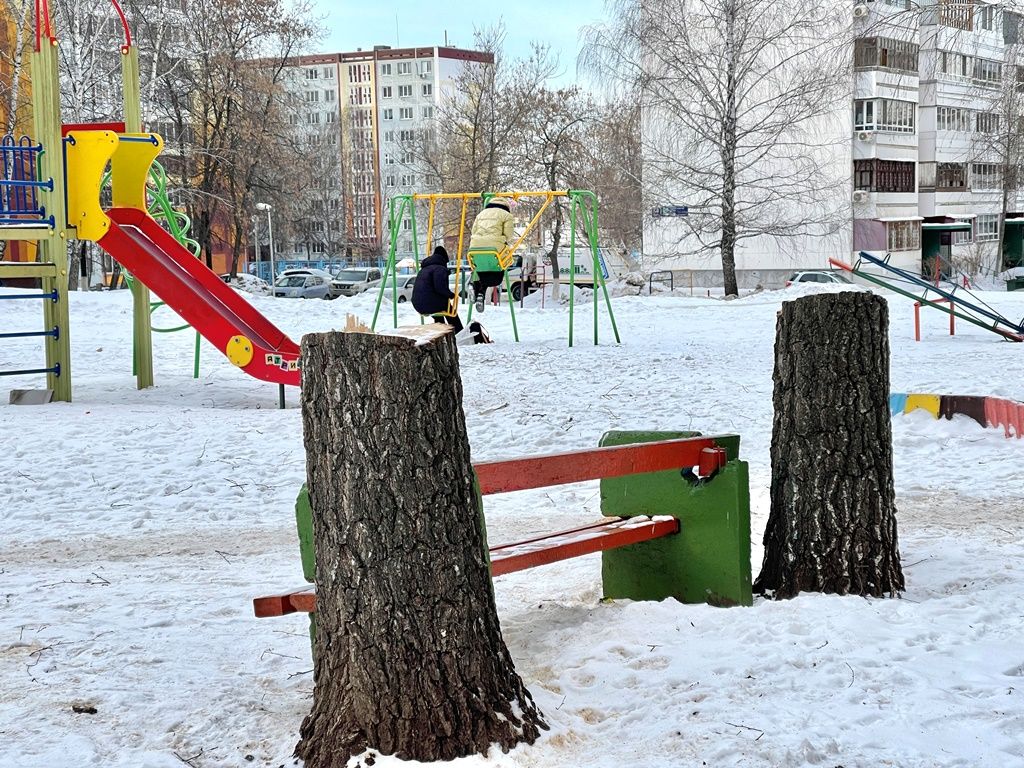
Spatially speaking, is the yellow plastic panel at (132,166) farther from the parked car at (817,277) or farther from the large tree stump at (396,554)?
the parked car at (817,277)

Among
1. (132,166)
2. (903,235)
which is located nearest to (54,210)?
(132,166)

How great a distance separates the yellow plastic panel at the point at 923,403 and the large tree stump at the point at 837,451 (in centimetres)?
455

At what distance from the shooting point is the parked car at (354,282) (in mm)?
38281

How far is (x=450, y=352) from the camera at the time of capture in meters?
3.12

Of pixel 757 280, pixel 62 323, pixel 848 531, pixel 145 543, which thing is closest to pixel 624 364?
pixel 62 323

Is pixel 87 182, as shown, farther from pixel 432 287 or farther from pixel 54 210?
pixel 432 287

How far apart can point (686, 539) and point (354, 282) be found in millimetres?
35057

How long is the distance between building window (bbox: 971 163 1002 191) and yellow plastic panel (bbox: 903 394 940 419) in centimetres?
4623

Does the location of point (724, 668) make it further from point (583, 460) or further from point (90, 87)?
point (90, 87)

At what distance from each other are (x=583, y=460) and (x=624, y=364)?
8.81 meters

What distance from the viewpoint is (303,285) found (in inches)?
1506

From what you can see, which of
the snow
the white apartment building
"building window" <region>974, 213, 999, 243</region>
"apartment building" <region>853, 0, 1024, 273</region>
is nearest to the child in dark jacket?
the snow

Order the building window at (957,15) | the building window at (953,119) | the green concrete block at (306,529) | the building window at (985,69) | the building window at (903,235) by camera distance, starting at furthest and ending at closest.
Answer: the building window at (985,69) < the building window at (953,119) < the building window at (903,235) < the building window at (957,15) < the green concrete block at (306,529)

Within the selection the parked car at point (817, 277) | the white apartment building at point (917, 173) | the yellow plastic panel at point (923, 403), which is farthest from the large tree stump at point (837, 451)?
the white apartment building at point (917, 173)
